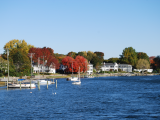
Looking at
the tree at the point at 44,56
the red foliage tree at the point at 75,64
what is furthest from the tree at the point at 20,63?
the red foliage tree at the point at 75,64

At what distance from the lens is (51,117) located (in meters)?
36.1

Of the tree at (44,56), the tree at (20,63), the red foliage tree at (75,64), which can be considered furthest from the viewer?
the red foliage tree at (75,64)

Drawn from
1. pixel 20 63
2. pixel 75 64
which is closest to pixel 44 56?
pixel 75 64

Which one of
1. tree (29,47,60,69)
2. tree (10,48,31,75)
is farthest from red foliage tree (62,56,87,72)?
tree (10,48,31,75)

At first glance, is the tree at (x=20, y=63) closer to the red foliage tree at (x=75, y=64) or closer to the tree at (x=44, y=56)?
the tree at (x=44, y=56)

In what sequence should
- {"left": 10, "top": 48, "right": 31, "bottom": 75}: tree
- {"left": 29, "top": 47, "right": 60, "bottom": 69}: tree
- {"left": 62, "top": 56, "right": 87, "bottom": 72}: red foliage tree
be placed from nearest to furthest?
1. {"left": 10, "top": 48, "right": 31, "bottom": 75}: tree
2. {"left": 29, "top": 47, "right": 60, "bottom": 69}: tree
3. {"left": 62, "top": 56, "right": 87, "bottom": 72}: red foliage tree

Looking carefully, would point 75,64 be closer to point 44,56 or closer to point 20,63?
point 44,56

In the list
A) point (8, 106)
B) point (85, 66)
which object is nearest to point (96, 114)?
point (8, 106)

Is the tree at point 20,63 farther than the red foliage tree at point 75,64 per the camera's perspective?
No

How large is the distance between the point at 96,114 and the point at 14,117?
1242 centimetres

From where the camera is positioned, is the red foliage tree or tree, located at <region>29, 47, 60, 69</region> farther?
the red foliage tree

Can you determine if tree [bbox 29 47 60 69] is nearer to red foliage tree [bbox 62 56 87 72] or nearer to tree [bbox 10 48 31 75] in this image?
red foliage tree [bbox 62 56 87 72]

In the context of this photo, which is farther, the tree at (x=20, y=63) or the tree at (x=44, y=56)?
the tree at (x=44, y=56)

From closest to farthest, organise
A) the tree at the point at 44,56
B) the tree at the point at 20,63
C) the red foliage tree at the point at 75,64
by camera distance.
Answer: the tree at the point at 20,63, the tree at the point at 44,56, the red foliage tree at the point at 75,64
